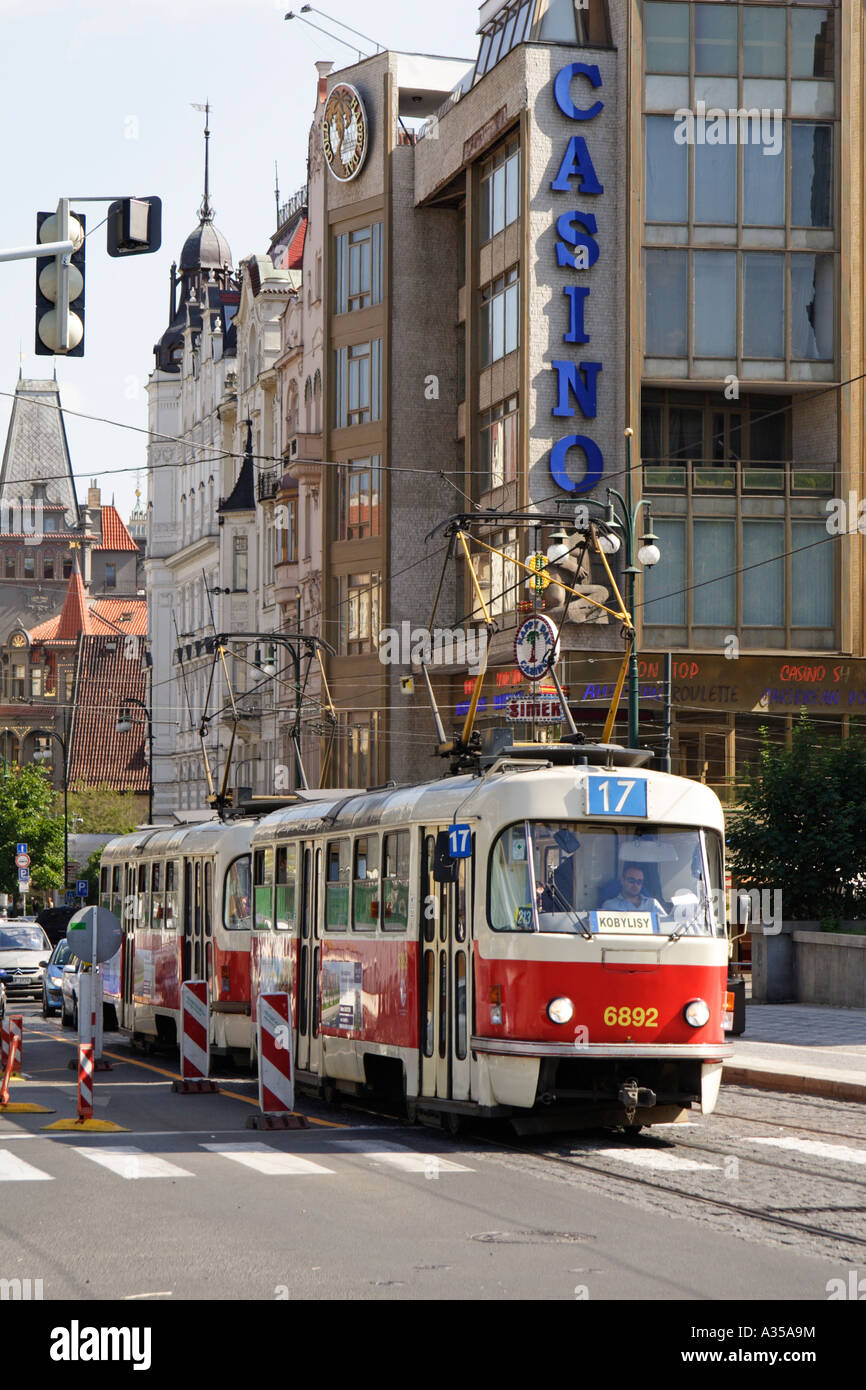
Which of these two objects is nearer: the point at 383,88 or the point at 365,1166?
the point at 365,1166

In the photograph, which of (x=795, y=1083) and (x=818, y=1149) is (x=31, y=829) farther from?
(x=818, y=1149)

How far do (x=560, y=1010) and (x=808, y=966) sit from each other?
18.8 meters

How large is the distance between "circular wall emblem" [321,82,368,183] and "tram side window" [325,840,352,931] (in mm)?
39639

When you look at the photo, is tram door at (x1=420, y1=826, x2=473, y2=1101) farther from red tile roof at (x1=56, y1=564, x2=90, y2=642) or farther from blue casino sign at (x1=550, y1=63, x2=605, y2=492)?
red tile roof at (x1=56, y1=564, x2=90, y2=642)

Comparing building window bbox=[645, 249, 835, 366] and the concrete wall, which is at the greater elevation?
building window bbox=[645, 249, 835, 366]

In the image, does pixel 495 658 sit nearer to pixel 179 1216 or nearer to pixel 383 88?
pixel 383 88

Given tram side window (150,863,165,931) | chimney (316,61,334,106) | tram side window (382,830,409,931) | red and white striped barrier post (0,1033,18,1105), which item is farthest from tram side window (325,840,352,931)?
chimney (316,61,334,106)

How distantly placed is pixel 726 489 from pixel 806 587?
282cm

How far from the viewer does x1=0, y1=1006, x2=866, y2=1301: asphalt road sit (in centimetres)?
916

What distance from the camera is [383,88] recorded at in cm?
5522

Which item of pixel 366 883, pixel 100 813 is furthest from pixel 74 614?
pixel 366 883

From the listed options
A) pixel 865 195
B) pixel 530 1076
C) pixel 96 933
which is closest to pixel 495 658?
pixel 865 195

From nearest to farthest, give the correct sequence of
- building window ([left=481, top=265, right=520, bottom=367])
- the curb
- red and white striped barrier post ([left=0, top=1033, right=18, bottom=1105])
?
red and white striped barrier post ([left=0, top=1033, right=18, bottom=1105]) → the curb → building window ([left=481, top=265, right=520, bottom=367])

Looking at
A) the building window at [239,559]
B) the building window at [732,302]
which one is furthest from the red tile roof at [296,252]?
the building window at [732,302]
